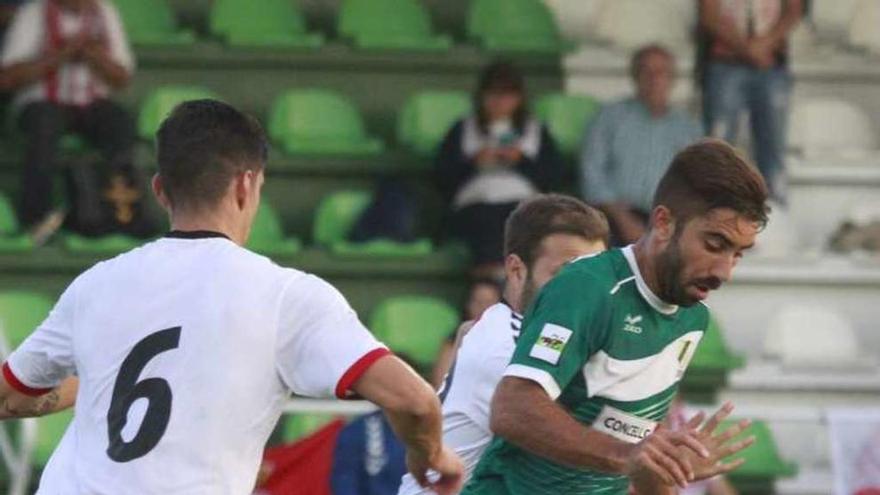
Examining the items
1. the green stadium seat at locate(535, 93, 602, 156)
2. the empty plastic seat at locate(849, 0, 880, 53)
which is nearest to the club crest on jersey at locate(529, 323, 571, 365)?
the green stadium seat at locate(535, 93, 602, 156)

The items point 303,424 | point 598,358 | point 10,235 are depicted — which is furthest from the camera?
point 10,235

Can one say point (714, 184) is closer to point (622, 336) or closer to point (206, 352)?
point (622, 336)

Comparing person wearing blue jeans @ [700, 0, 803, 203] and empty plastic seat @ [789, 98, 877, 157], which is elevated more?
person wearing blue jeans @ [700, 0, 803, 203]

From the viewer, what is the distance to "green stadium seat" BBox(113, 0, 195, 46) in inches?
461

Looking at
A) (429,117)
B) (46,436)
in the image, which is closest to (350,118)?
(429,117)

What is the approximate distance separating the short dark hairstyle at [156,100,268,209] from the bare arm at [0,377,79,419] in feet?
1.84

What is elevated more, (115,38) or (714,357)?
(115,38)

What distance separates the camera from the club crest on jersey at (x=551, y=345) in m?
4.75

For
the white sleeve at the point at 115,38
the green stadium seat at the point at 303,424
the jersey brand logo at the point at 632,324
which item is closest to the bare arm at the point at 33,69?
the white sleeve at the point at 115,38

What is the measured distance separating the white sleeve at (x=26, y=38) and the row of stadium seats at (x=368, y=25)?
38.2 inches

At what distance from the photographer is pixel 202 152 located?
14.8 ft

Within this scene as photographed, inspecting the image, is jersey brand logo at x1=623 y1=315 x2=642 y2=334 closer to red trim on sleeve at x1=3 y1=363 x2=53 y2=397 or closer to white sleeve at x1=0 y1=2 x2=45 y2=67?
red trim on sleeve at x1=3 y1=363 x2=53 y2=397

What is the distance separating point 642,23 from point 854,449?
A: 11.3 feet

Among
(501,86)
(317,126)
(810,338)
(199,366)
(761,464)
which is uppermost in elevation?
(199,366)
